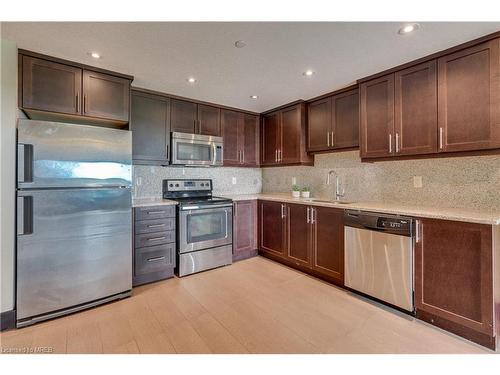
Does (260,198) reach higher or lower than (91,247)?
higher

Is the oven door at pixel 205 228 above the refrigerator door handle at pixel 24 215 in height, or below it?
below

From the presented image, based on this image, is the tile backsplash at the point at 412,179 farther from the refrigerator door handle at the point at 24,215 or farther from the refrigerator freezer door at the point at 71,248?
the refrigerator door handle at the point at 24,215

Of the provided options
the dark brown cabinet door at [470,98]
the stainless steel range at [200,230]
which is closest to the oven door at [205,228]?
the stainless steel range at [200,230]

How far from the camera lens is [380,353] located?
5.31 feet

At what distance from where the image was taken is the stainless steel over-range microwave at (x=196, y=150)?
3154mm

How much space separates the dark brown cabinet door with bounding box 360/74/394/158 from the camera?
2.41 m

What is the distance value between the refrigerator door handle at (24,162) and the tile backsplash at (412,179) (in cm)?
322

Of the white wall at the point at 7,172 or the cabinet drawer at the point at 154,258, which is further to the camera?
the cabinet drawer at the point at 154,258

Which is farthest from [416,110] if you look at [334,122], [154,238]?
[154,238]

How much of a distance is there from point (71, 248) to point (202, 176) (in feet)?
6.50

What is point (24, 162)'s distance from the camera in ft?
6.27

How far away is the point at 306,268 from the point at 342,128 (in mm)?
1822
